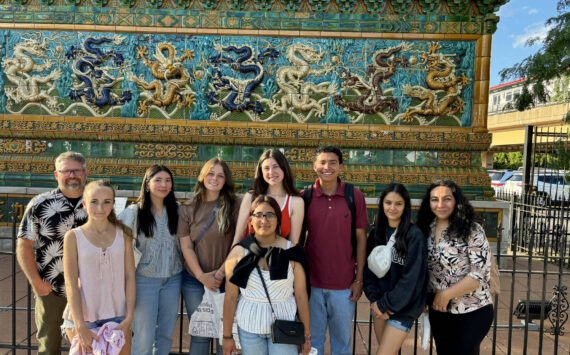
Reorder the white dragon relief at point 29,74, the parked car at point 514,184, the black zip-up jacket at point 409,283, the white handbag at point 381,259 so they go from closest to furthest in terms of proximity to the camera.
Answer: the black zip-up jacket at point 409,283 → the white handbag at point 381,259 → the white dragon relief at point 29,74 → the parked car at point 514,184

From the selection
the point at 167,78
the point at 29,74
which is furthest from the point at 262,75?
the point at 29,74

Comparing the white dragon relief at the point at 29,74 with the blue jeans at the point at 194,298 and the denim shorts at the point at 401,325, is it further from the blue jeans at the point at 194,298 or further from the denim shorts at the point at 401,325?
the denim shorts at the point at 401,325

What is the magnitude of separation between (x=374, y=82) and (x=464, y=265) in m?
5.88

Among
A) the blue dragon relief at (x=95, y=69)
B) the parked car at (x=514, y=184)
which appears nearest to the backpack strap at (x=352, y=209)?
the blue dragon relief at (x=95, y=69)

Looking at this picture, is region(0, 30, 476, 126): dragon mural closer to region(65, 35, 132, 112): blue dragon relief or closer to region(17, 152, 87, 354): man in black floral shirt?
region(65, 35, 132, 112): blue dragon relief

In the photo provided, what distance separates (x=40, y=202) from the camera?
3.09 m

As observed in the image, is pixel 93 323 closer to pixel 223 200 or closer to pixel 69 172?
pixel 69 172

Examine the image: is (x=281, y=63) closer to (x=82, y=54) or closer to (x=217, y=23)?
(x=217, y=23)

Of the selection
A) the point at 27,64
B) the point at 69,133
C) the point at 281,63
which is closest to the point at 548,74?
the point at 281,63

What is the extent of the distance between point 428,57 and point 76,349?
Result: 7940mm

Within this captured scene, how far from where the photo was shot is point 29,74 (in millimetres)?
8359

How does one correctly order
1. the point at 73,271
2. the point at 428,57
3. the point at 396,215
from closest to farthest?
1. the point at 73,271
2. the point at 396,215
3. the point at 428,57

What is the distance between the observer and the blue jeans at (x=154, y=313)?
313 centimetres

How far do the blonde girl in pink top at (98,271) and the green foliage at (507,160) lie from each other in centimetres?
3809
